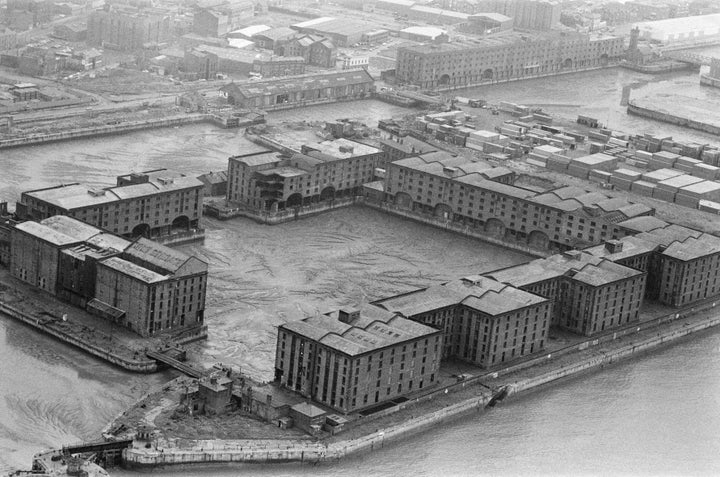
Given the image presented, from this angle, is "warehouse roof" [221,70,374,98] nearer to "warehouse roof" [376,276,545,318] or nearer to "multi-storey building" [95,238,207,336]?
"multi-storey building" [95,238,207,336]

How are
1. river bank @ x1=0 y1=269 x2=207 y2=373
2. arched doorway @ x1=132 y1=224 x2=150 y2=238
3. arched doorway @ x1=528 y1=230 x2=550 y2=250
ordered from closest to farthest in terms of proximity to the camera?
river bank @ x1=0 y1=269 x2=207 y2=373, arched doorway @ x1=132 y1=224 x2=150 y2=238, arched doorway @ x1=528 y1=230 x2=550 y2=250

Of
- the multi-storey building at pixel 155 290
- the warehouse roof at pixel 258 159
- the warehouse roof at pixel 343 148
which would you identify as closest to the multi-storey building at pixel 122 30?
the warehouse roof at pixel 343 148

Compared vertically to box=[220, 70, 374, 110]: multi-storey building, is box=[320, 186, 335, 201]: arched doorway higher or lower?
lower

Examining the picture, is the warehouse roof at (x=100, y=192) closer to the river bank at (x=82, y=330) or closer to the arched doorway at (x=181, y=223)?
the arched doorway at (x=181, y=223)

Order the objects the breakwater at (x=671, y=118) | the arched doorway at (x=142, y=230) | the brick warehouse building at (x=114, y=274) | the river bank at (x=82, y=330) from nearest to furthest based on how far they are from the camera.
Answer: the river bank at (x=82, y=330) < the brick warehouse building at (x=114, y=274) < the arched doorway at (x=142, y=230) < the breakwater at (x=671, y=118)

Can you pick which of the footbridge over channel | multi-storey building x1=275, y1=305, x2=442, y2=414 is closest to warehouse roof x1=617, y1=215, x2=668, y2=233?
multi-storey building x1=275, y1=305, x2=442, y2=414

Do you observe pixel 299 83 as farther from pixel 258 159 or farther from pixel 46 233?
pixel 46 233

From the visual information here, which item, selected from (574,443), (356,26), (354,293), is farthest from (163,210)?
(356,26)
